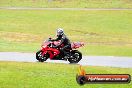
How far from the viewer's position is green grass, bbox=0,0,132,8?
64.7 metres

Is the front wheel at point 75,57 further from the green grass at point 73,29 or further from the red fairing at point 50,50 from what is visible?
the green grass at point 73,29

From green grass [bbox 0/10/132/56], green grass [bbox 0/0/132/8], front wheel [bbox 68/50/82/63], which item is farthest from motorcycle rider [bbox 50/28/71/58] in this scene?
green grass [bbox 0/0/132/8]

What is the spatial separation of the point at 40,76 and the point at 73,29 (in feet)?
93.0

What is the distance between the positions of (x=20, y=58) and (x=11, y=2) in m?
43.9

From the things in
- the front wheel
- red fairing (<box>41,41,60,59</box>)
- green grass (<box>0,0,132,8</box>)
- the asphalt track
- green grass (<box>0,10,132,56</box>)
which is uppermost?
red fairing (<box>41,41,60,59</box>)

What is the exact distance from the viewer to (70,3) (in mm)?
67375

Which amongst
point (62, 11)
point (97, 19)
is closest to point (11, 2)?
point (62, 11)

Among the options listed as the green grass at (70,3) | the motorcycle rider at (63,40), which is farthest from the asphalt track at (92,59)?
the green grass at (70,3)

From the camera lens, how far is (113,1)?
67.5 meters

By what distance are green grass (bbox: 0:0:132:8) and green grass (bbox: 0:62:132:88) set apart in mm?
44612

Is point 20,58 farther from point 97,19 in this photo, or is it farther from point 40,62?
point 97,19

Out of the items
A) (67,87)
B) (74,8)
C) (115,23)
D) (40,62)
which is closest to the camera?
(67,87)

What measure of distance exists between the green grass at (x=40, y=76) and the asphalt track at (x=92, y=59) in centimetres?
260

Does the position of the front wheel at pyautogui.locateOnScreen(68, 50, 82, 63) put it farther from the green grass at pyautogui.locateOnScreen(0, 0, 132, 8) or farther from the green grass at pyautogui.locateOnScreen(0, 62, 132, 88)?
the green grass at pyautogui.locateOnScreen(0, 0, 132, 8)
